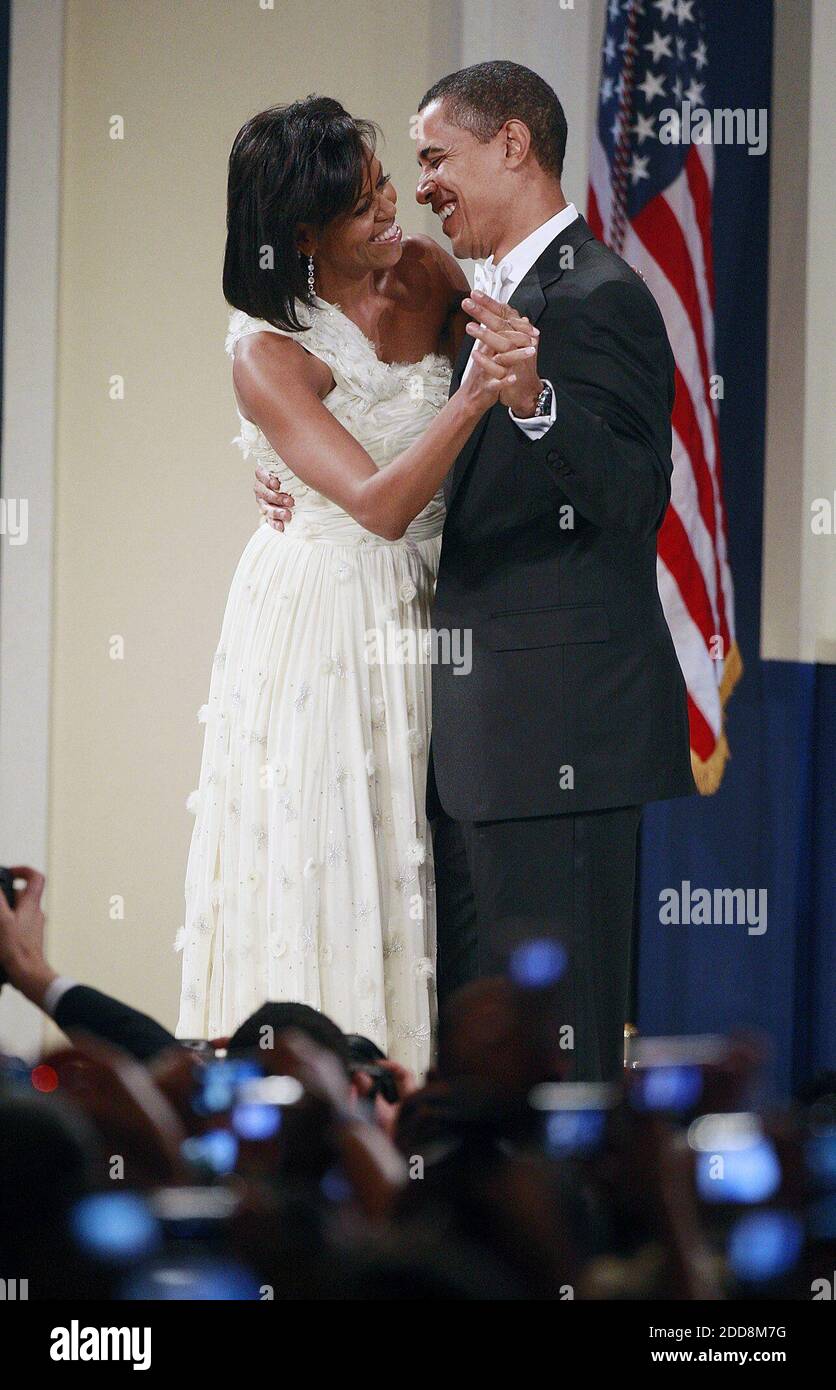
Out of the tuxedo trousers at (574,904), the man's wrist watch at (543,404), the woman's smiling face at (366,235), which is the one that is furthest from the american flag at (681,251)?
the man's wrist watch at (543,404)

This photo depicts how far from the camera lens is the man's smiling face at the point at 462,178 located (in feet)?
6.79

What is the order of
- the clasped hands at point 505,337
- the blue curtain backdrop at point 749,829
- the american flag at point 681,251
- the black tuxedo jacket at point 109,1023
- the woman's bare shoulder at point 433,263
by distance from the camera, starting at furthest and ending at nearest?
the blue curtain backdrop at point 749,829, the american flag at point 681,251, the woman's bare shoulder at point 433,263, the clasped hands at point 505,337, the black tuxedo jacket at point 109,1023

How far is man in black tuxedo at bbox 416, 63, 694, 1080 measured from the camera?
199 centimetres

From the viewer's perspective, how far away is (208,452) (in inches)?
112

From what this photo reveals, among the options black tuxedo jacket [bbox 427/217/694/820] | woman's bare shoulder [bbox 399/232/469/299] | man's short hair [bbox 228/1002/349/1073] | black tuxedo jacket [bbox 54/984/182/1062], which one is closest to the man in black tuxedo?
black tuxedo jacket [bbox 427/217/694/820]

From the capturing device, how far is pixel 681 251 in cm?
263

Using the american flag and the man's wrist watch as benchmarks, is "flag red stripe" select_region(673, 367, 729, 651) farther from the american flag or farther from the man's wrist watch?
the man's wrist watch

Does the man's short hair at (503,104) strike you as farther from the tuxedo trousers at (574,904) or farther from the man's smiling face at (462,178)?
the tuxedo trousers at (574,904)

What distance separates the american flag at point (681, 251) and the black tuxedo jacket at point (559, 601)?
590 mm

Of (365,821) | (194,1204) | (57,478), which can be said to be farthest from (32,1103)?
(57,478)

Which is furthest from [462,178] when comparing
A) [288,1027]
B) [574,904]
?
[288,1027]

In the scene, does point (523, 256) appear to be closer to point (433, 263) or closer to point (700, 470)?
point (433, 263)

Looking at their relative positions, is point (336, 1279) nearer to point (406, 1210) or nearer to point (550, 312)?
point (406, 1210)

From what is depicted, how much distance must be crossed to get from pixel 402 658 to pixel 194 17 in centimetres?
117
